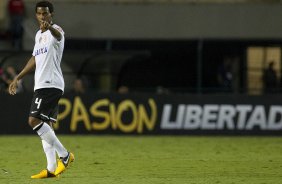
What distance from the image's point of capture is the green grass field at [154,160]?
40.9ft

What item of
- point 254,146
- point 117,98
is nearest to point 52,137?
point 254,146

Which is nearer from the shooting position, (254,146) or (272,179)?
(272,179)

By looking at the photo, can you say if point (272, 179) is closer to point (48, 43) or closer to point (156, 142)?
point (48, 43)

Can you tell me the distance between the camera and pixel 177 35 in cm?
3095

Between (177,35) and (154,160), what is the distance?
1575 centimetres

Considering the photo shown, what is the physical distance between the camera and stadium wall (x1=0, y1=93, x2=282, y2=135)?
74.8 feet

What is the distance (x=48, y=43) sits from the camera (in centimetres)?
1212

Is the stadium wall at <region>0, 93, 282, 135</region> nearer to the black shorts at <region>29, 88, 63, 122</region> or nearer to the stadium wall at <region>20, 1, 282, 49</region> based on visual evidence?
the stadium wall at <region>20, 1, 282, 49</region>

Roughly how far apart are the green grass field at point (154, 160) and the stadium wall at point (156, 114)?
0.66 m

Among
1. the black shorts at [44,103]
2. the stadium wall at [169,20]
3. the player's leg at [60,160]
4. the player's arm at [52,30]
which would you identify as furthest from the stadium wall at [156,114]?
the player's arm at [52,30]

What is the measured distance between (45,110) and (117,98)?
10.9 m

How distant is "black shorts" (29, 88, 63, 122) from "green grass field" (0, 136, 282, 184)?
86 centimetres

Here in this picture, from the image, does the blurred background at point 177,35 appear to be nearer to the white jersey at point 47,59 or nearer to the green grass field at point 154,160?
the green grass field at point 154,160

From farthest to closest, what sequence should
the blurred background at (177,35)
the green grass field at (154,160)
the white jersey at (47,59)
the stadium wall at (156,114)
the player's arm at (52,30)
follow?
the blurred background at (177,35)
the stadium wall at (156,114)
the green grass field at (154,160)
the white jersey at (47,59)
the player's arm at (52,30)
